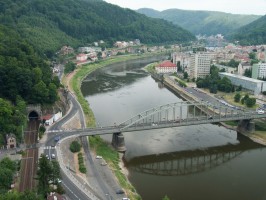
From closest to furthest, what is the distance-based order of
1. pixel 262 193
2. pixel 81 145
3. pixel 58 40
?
pixel 262 193 → pixel 81 145 → pixel 58 40

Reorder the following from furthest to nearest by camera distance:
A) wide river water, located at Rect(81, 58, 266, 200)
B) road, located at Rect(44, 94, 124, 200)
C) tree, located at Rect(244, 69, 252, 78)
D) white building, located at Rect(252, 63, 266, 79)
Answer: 1. tree, located at Rect(244, 69, 252, 78)
2. white building, located at Rect(252, 63, 266, 79)
3. wide river water, located at Rect(81, 58, 266, 200)
4. road, located at Rect(44, 94, 124, 200)

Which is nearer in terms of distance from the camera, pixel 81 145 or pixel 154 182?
pixel 154 182

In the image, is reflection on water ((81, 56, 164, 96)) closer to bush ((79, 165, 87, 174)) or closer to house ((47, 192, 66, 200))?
bush ((79, 165, 87, 174))

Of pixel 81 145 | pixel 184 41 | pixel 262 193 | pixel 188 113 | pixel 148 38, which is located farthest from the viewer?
pixel 184 41

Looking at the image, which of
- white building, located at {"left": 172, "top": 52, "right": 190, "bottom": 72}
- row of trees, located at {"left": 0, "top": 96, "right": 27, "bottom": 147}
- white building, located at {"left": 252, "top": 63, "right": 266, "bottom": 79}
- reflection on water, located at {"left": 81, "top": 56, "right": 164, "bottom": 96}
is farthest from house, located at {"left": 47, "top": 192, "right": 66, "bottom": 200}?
white building, located at {"left": 172, "top": 52, "right": 190, "bottom": 72}

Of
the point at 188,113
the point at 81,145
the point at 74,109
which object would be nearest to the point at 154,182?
the point at 81,145

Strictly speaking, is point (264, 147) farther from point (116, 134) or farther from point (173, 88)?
point (173, 88)

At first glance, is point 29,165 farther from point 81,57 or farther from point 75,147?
point 81,57
